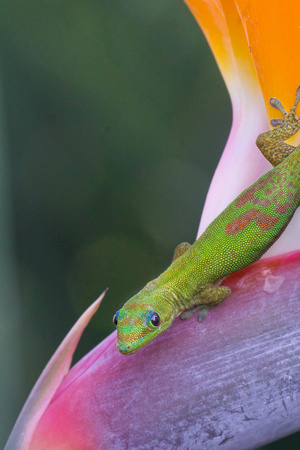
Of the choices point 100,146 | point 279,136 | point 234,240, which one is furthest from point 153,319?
point 100,146

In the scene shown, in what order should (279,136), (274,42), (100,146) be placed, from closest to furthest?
(274,42), (279,136), (100,146)

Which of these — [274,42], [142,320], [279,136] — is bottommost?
[142,320]

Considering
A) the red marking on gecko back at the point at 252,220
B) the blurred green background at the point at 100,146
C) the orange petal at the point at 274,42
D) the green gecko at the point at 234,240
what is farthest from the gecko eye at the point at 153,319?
the blurred green background at the point at 100,146

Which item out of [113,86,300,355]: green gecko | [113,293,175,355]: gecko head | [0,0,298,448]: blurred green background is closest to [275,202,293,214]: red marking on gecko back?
[113,86,300,355]: green gecko

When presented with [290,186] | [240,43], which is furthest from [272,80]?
[290,186]

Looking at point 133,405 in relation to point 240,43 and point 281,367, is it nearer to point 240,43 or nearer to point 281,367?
point 281,367

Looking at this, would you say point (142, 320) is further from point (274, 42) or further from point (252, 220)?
point (274, 42)
